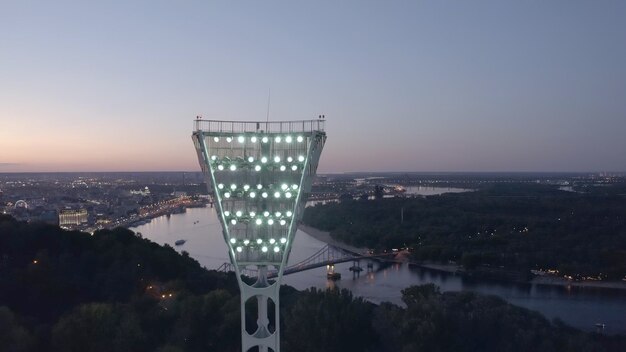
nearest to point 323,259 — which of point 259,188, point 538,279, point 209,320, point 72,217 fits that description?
point 538,279

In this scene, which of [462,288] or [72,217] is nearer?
[462,288]

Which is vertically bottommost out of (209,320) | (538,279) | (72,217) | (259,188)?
(538,279)

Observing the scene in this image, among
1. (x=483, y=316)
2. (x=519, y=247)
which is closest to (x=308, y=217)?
(x=519, y=247)

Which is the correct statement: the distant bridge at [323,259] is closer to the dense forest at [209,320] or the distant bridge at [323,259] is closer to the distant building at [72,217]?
the dense forest at [209,320]

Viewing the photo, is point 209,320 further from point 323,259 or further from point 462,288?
point 323,259

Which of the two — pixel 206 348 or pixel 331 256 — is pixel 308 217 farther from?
pixel 206 348
